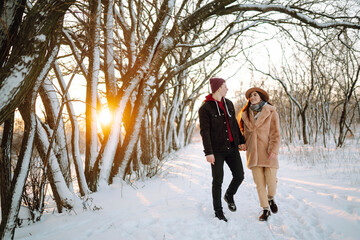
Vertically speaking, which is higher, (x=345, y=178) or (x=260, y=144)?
(x=260, y=144)

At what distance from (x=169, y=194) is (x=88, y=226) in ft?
5.59

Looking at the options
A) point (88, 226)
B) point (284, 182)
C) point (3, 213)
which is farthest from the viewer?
point (284, 182)

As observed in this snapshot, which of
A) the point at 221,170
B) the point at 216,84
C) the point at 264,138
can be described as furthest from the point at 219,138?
the point at 216,84

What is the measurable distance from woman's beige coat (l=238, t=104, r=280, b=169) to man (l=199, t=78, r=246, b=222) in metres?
0.18

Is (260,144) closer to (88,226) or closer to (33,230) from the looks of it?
(88,226)

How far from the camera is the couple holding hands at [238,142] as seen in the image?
272 centimetres

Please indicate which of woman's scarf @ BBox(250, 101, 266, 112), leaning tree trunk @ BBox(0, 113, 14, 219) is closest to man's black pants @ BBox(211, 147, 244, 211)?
woman's scarf @ BBox(250, 101, 266, 112)

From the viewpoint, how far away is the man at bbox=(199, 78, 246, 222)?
106 inches

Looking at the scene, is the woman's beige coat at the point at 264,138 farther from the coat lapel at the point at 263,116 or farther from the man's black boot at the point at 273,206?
the man's black boot at the point at 273,206

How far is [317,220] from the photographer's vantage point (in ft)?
8.68

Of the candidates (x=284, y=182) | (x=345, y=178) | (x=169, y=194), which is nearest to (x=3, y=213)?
(x=169, y=194)

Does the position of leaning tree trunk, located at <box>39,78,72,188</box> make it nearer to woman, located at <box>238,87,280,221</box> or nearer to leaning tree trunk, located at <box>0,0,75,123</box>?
leaning tree trunk, located at <box>0,0,75,123</box>

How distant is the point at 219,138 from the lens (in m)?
2.73

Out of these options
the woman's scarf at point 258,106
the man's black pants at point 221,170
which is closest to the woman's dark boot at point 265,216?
the man's black pants at point 221,170
